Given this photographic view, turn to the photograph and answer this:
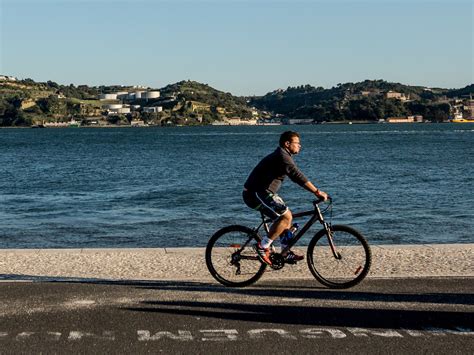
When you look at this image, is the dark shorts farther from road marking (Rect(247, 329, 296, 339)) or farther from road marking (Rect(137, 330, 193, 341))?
road marking (Rect(137, 330, 193, 341))

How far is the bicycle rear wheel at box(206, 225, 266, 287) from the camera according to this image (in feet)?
29.2

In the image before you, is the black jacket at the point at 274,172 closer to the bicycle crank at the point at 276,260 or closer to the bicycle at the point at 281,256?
the bicycle at the point at 281,256

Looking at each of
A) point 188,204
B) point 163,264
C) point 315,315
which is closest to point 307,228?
point 315,315

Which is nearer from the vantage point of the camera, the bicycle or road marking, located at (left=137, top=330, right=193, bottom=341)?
road marking, located at (left=137, top=330, right=193, bottom=341)

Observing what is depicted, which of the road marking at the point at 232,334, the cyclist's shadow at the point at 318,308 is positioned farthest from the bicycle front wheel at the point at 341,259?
the road marking at the point at 232,334

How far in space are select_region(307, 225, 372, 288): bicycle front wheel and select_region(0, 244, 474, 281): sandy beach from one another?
43 centimetres

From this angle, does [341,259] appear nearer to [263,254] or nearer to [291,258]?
[291,258]

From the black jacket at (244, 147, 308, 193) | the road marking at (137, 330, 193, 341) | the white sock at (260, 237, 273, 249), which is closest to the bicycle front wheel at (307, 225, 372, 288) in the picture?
the white sock at (260, 237, 273, 249)

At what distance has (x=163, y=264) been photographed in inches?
406

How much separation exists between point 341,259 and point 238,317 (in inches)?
83.3

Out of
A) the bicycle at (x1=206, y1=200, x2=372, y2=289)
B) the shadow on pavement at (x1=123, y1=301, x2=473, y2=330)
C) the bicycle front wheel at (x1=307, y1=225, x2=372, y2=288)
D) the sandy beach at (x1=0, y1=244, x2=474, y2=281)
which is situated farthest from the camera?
the sandy beach at (x1=0, y1=244, x2=474, y2=281)

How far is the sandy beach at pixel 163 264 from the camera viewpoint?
9.53 meters

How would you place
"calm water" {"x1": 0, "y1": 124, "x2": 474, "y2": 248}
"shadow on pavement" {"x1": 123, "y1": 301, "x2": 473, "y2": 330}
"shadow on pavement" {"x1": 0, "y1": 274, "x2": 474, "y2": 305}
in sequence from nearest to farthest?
1. "shadow on pavement" {"x1": 123, "y1": 301, "x2": 473, "y2": 330}
2. "shadow on pavement" {"x1": 0, "y1": 274, "x2": 474, "y2": 305}
3. "calm water" {"x1": 0, "y1": 124, "x2": 474, "y2": 248}

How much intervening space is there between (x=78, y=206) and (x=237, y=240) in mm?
20474
